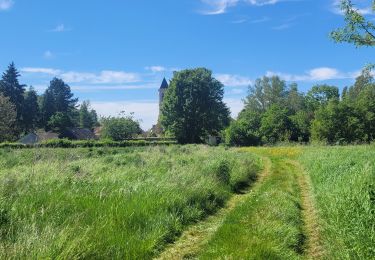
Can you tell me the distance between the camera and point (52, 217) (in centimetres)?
704

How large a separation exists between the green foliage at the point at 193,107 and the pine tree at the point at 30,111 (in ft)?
86.3

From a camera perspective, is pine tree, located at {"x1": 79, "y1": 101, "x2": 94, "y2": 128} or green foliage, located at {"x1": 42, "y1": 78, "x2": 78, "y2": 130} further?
pine tree, located at {"x1": 79, "y1": 101, "x2": 94, "y2": 128}

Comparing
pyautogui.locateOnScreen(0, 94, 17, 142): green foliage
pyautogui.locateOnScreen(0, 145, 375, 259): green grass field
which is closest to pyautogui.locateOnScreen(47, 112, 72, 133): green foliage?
pyautogui.locateOnScreen(0, 94, 17, 142): green foliage

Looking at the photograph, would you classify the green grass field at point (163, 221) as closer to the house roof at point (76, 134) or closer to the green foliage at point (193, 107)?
the green foliage at point (193, 107)

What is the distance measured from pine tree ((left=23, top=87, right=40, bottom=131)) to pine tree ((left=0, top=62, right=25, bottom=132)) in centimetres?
93

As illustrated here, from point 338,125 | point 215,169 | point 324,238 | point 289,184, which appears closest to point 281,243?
point 324,238

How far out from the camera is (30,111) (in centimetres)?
7994

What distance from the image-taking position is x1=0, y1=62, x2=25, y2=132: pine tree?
3066 inches

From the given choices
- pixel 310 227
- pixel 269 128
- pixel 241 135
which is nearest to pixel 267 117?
pixel 269 128

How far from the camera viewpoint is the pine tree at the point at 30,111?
260 feet

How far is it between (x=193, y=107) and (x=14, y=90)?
35.5 m

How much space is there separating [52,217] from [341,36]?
42.7 ft

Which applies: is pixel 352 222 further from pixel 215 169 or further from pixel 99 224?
pixel 215 169

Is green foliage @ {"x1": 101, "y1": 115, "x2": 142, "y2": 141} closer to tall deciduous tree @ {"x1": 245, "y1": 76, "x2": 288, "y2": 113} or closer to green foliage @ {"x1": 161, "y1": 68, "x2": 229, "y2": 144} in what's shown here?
green foliage @ {"x1": 161, "y1": 68, "x2": 229, "y2": 144}
